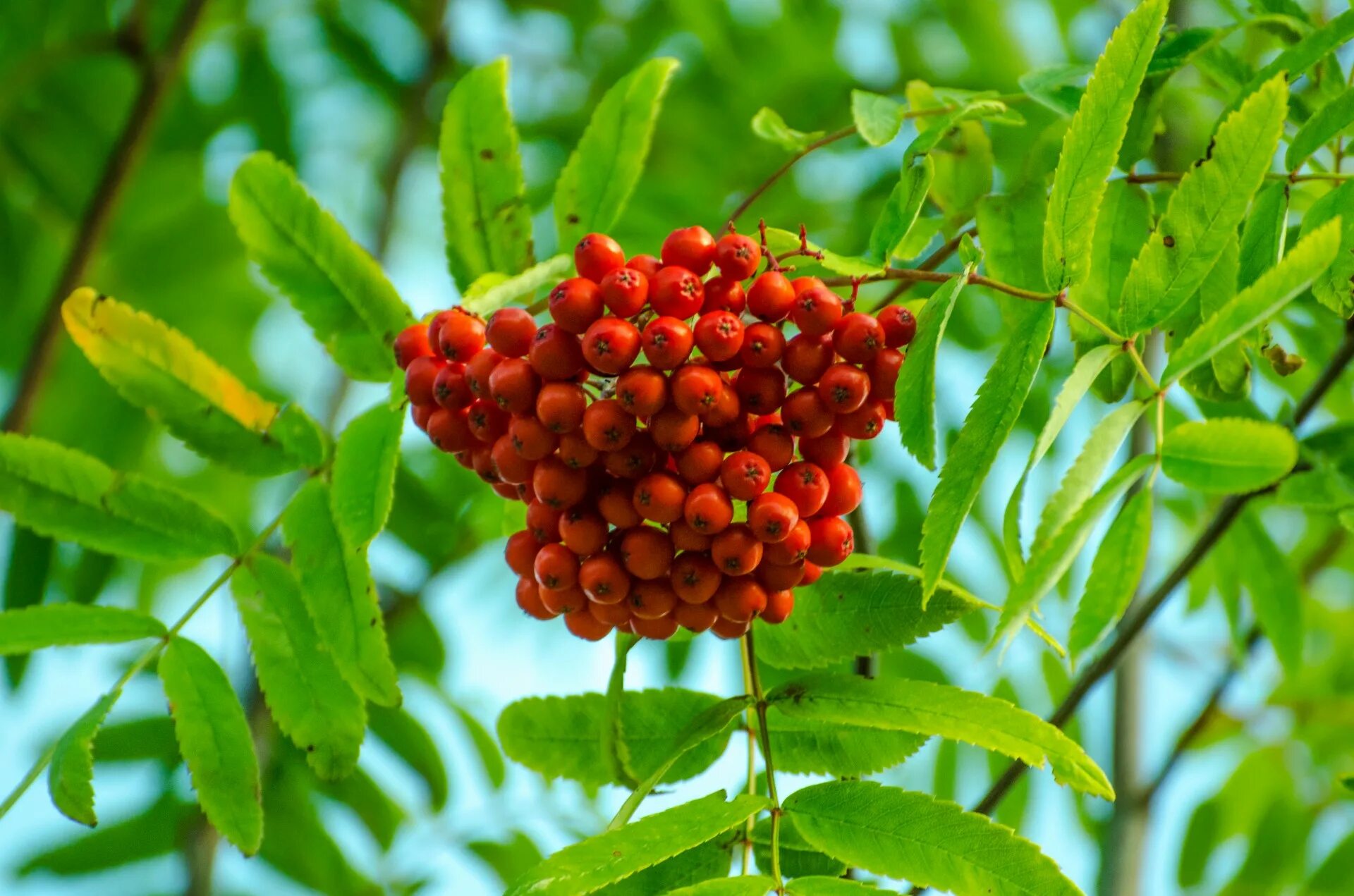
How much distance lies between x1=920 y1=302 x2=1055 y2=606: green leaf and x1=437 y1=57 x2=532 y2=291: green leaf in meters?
0.68

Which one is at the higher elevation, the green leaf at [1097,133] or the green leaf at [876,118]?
the green leaf at [876,118]

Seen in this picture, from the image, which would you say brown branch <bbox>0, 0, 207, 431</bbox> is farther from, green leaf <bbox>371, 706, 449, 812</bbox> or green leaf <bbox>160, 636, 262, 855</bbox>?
green leaf <bbox>160, 636, 262, 855</bbox>

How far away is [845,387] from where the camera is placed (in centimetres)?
129

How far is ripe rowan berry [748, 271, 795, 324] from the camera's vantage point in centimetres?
134

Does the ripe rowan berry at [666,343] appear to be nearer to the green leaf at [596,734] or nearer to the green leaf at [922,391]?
the green leaf at [922,391]

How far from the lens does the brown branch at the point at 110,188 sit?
100 inches

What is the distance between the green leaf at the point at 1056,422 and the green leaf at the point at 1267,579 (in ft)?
2.42

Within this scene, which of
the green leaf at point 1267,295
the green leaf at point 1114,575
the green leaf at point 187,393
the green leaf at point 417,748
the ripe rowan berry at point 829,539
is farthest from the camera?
the green leaf at point 417,748

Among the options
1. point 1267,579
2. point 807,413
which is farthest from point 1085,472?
point 1267,579

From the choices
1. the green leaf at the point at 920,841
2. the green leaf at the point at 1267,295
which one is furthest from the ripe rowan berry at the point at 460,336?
the green leaf at the point at 1267,295

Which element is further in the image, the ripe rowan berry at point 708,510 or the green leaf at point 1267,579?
the green leaf at point 1267,579

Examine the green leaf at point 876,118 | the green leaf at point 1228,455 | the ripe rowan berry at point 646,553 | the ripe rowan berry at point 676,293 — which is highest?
the green leaf at point 876,118

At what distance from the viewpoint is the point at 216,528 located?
66.0 inches

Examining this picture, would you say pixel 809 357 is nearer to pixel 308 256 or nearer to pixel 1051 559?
pixel 1051 559
